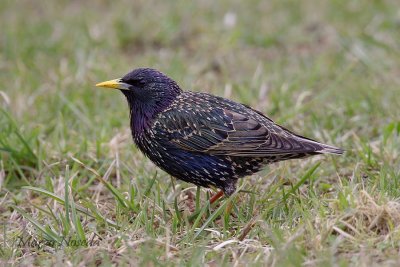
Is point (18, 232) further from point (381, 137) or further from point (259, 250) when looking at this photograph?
point (381, 137)

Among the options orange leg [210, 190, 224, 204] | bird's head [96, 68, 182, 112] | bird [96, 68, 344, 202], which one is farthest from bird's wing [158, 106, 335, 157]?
orange leg [210, 190, 224, 204]

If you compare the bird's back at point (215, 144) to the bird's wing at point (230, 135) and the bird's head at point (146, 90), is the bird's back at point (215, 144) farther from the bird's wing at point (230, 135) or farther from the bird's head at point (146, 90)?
the bird's head at point (146, 90)

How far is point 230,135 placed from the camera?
550 centimetres

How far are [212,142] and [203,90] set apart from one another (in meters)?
2.32

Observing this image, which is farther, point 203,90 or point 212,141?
point 203,90

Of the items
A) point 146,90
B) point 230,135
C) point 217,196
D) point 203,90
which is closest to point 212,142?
point 230,135

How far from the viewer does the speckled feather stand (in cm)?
542

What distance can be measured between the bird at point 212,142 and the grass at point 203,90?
17 cm

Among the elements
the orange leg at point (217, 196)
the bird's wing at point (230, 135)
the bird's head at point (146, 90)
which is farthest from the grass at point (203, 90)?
the bird's head at point (146, 90)

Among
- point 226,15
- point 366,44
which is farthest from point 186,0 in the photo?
point 366,44

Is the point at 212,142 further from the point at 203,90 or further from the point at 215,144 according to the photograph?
the point at 203,90

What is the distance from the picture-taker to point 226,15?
9.66 m

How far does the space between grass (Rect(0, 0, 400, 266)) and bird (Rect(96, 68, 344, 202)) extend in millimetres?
167

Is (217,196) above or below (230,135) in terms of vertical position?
below
